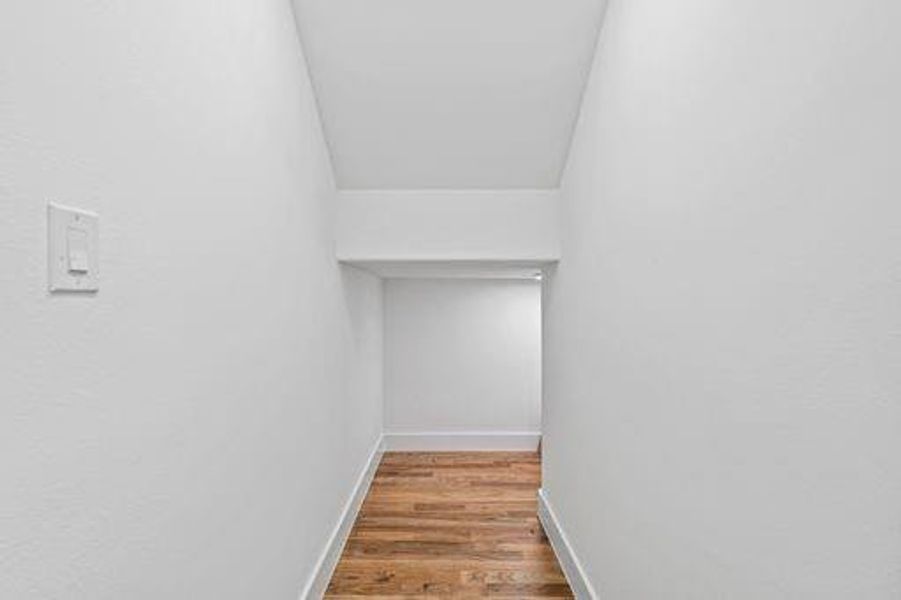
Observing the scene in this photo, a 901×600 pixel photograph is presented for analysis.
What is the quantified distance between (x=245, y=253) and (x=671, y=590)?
4.49ft

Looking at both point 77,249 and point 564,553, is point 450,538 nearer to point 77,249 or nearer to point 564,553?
point 564,553

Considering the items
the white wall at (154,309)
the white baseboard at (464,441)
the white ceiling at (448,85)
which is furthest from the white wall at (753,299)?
the white baseboard at (464,441)

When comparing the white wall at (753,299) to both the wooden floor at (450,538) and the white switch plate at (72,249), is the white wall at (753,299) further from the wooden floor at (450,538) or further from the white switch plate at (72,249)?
the white switch plate at (72,249)

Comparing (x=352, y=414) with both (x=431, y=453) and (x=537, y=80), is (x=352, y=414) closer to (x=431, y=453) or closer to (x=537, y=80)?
(x=431, y=453)

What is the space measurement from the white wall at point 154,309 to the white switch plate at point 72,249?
18 millimetres

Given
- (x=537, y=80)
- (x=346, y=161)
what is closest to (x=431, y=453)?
(x=346, y=161)

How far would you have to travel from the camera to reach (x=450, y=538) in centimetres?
295

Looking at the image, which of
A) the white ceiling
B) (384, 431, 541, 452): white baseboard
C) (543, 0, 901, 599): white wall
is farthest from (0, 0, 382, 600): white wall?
(384, 431, 541, 452): white baseboard

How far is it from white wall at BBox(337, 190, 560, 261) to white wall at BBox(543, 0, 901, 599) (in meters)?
0.80

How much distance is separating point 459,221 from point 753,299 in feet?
5.96

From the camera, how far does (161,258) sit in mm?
1041

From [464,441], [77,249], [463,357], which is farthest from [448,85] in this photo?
[464,441]

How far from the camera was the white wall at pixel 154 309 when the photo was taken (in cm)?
72

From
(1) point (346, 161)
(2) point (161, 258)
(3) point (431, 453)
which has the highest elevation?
(1) point (346, 161)
